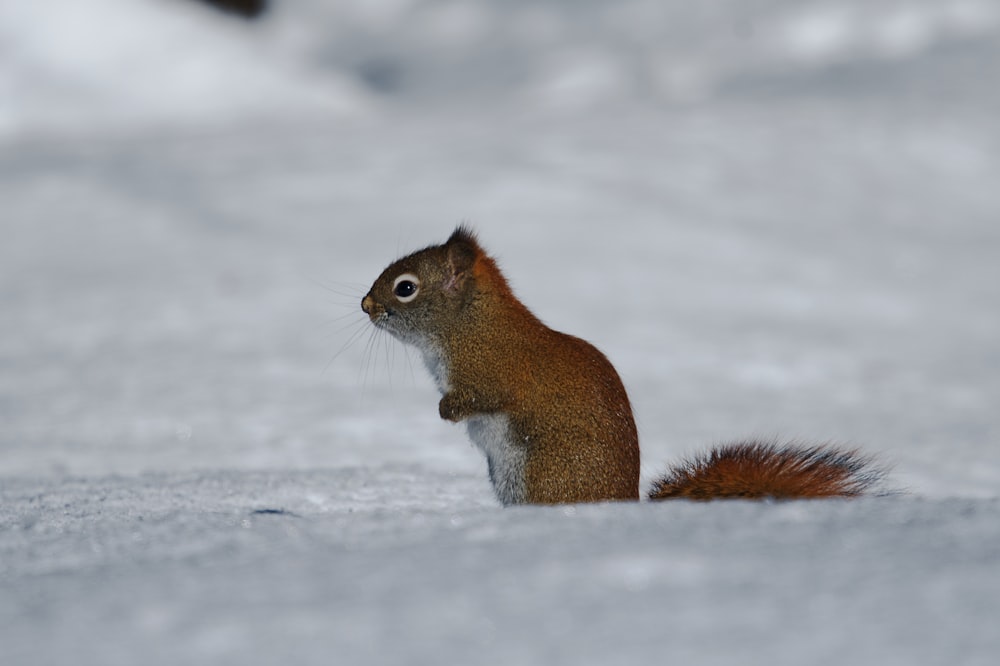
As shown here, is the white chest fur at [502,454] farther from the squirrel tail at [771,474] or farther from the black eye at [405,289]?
the black eye at [405,289]

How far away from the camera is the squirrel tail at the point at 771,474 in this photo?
9.60ft

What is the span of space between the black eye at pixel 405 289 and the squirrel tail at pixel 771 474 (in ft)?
3.18

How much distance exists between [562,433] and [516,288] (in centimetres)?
466

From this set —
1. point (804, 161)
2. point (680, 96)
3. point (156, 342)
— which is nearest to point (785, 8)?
point (680, 96)

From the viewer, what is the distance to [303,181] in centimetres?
1071

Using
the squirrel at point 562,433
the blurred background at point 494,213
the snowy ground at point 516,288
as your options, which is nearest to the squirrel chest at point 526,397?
the squirrel at point 562,433

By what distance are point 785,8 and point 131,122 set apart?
28.0 ft

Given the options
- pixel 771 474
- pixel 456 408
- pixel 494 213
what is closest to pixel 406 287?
pixel 456 408

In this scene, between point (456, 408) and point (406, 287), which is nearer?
point (456, 408)

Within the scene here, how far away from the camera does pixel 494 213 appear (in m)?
9.59

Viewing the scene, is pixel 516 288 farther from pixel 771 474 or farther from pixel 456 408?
pixel 771 474

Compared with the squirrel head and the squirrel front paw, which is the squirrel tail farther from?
the squirrel head

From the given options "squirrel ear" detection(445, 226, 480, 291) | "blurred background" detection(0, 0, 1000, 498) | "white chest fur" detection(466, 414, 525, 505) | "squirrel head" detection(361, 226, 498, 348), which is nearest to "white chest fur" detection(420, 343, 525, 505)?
"white chest fur" detection(466, 414, 525, 505)

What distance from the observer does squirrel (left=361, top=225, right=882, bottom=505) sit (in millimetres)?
2984
